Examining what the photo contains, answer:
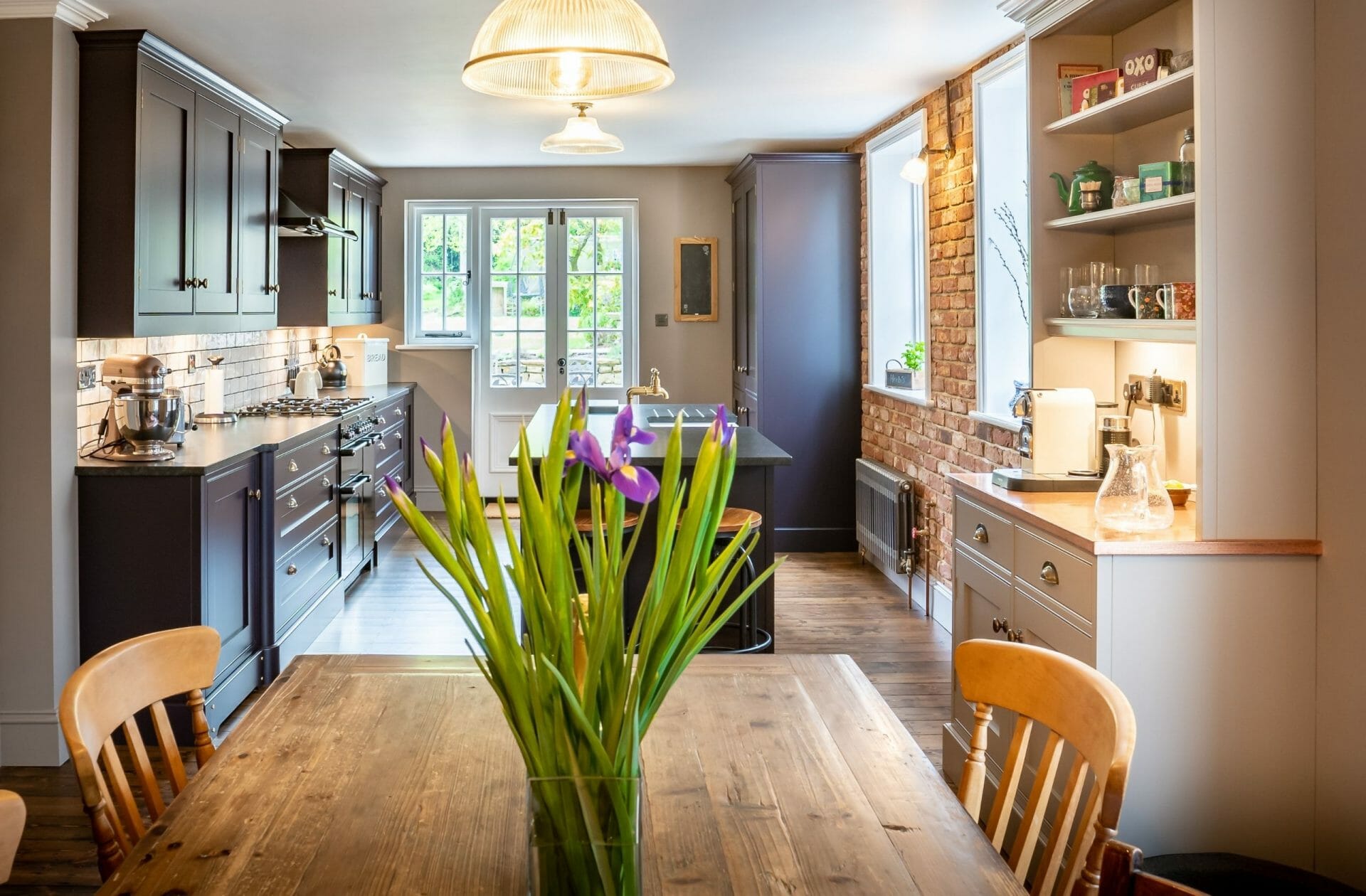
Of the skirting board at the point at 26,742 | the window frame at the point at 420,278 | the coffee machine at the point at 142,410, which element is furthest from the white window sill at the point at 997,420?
the window frame at the point at 420,278

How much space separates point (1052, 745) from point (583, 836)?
833mm

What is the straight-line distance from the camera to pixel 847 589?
6.20 meters

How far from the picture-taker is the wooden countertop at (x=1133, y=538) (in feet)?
8.47

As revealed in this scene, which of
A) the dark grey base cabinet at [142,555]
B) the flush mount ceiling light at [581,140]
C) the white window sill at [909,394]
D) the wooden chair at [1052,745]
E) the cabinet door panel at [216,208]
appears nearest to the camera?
the wooden chair at [1052,745]

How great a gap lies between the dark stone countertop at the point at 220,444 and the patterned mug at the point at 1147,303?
9.45ft

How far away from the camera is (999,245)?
506 centimetres

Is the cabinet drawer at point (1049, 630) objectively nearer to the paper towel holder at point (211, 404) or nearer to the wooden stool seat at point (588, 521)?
the wooden stool seat at point (588, 521)

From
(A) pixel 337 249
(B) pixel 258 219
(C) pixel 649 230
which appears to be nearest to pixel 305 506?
(B) pixel 258 219

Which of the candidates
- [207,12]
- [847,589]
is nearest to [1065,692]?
[207,12]

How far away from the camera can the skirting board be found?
12.2 ft

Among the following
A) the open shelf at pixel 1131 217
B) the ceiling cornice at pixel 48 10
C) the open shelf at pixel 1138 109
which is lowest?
the open shelf at pixel 1131 217

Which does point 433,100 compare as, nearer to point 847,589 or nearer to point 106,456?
point 106,456

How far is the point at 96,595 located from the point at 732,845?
3166 mm

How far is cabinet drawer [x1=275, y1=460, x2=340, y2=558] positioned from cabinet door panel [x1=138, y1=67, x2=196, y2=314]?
0.84 metres
